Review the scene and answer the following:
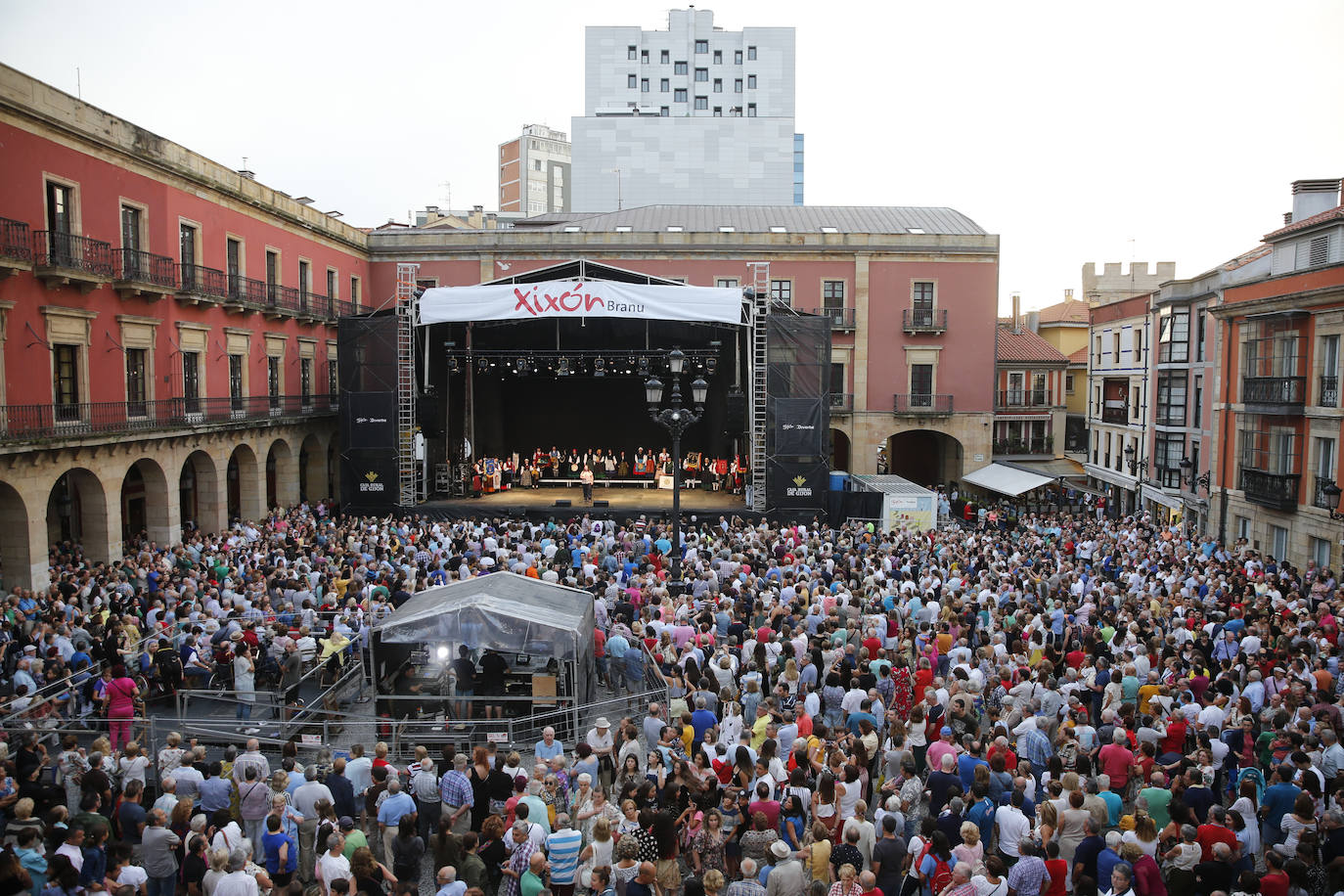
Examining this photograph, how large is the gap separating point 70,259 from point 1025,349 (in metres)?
35.2

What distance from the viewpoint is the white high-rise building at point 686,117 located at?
57.6m

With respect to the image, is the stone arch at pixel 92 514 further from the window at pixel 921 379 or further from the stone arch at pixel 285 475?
the window at pixel 921 379

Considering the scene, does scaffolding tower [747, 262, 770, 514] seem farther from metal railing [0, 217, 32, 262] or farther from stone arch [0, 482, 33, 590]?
stone arch [0, 482, 33, 590]

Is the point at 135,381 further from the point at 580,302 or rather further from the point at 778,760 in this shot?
the point at 778,760

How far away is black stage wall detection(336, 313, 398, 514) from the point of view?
2648 cm

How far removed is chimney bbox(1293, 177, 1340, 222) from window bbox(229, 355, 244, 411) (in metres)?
28.8

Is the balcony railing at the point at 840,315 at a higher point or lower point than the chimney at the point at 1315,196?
lower

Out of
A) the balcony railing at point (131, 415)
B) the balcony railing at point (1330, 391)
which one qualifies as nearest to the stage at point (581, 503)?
the balcony railing at point (131, 415)

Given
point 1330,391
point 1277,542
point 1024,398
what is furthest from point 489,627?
point 1024,398

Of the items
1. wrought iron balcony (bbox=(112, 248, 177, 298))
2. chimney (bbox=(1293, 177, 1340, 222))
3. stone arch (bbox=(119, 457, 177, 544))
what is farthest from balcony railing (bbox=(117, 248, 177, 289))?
chimney (bbox=(1293, 177, 1340, 222))

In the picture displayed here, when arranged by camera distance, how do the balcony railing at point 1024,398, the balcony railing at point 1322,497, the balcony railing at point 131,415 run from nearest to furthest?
the balcony railing at point 131,415 < the balcony railing at point 1322,497 < the balcony railing at point 1024,398

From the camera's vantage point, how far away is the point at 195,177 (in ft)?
79.8

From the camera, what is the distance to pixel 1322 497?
20.8 meters

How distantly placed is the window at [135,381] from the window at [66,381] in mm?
1434
